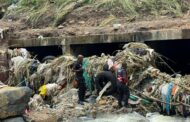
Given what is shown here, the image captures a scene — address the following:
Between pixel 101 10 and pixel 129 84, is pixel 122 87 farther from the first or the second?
pixel 101 10

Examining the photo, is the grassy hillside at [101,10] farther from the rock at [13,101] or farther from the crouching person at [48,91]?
the rock at [13,101]

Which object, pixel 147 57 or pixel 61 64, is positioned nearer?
pixel 147 57

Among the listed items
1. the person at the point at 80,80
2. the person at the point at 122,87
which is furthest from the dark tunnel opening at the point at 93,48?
the person at the point at 122,87

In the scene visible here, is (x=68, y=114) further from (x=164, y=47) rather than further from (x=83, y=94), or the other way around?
(x=164, y=47)

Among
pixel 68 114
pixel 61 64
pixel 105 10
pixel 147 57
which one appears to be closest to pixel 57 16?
pixel 105 10

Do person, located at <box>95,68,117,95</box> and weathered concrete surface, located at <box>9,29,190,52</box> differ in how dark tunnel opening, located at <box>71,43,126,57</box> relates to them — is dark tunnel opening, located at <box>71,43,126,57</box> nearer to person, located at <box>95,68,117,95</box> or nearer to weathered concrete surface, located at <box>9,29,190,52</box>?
weathered concrete surface, located at <box>9,29,190,52</box>

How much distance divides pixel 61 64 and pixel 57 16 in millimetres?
5039

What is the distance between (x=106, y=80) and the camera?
1247 centimetres

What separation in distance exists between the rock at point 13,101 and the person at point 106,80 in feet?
6.93

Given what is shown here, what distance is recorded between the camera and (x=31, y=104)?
41.1ft

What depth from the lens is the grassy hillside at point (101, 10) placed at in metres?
18.2

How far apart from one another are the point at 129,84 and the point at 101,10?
256 inches

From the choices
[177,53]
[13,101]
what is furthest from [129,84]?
[177,53]

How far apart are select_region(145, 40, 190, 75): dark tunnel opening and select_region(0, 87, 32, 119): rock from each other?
260 inches
